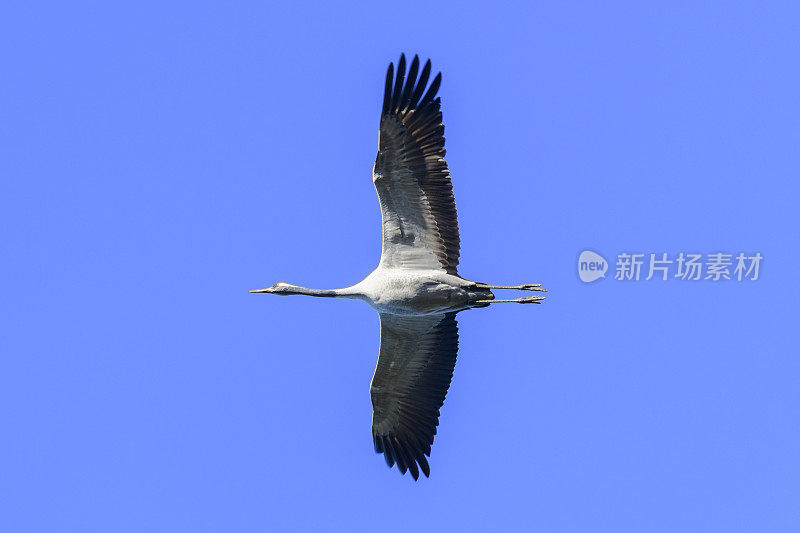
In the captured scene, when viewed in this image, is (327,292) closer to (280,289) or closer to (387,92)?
(280,289)

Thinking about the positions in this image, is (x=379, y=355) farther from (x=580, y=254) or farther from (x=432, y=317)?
(x=580, y=254)

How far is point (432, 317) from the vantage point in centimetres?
2633

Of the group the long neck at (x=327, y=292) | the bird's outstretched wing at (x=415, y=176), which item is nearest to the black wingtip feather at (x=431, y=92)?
the bird's outstretched wing at (x=415, y=176)

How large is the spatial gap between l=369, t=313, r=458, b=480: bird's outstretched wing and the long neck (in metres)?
0.93

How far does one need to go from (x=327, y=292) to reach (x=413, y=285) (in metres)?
1.58

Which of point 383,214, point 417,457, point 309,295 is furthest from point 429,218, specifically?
point 417,457

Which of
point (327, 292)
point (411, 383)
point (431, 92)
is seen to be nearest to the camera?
point (431, 92)

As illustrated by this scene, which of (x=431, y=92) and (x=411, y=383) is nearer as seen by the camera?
(x=431, y=92)

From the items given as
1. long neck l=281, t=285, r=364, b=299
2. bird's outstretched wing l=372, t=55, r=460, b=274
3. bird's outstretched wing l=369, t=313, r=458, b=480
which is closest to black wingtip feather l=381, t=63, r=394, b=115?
bird's outstretched wing l=372, t=55, r=460, b=274

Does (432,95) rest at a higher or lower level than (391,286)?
higher

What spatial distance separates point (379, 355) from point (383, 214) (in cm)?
273

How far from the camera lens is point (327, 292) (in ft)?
85.1

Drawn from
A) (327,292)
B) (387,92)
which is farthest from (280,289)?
(387,92)

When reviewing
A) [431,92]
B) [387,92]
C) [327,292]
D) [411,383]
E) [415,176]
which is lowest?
[411,383]
